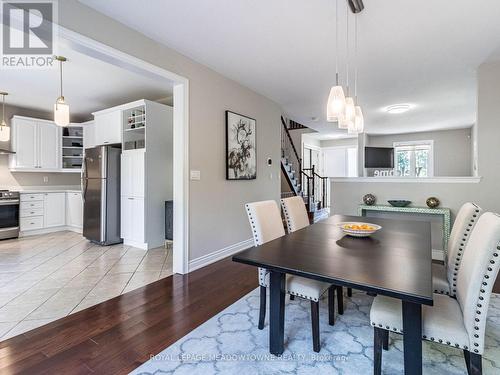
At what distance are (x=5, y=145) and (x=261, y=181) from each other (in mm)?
5029

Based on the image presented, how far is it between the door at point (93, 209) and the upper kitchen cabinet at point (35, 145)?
1676 mm

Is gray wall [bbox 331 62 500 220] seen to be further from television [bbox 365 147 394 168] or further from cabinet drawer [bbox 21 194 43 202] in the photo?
cabinet drawer [bbox 21 194 43 202]

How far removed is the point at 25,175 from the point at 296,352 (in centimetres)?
633

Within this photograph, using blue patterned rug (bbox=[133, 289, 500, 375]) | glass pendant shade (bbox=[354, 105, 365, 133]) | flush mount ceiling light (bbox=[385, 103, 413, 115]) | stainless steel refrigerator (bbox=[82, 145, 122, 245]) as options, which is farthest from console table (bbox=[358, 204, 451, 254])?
stainless steel refrigerator (bbox=[82, 145, 122, 245])

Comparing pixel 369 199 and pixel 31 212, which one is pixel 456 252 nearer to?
pixel 369 199

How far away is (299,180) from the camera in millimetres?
7871

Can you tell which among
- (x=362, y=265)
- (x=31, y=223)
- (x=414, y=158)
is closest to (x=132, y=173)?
(x=31, y=223)

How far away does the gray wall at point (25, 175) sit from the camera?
511 centimetres

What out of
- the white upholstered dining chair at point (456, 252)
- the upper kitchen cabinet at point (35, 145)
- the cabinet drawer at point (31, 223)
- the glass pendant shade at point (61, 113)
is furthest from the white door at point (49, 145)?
the white upholstered dining chair at point (456, 252)

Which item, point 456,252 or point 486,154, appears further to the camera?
point 486,154

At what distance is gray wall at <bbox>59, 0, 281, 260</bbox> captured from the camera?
2338 mm

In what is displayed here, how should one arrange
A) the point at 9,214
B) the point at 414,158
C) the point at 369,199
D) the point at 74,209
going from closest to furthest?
the point at 369,199, the point at 9,214, the point at 74,209, the point at 414,158

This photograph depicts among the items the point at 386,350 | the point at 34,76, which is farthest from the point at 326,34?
the point at 34,76

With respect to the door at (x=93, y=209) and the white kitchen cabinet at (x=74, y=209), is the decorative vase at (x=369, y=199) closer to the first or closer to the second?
the door at (x=93, y=209)
